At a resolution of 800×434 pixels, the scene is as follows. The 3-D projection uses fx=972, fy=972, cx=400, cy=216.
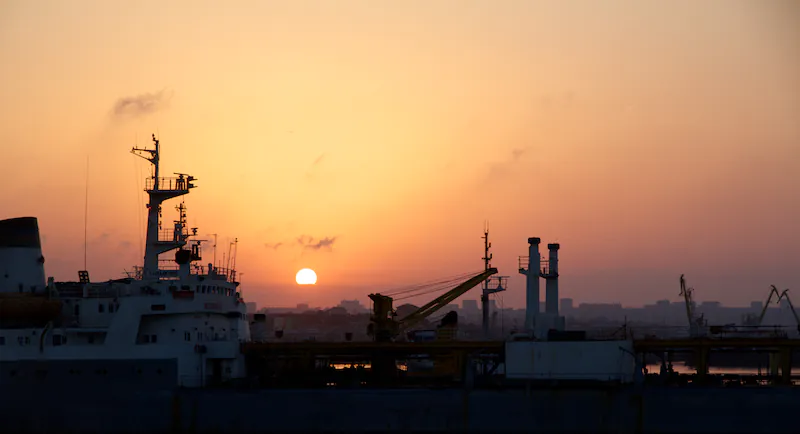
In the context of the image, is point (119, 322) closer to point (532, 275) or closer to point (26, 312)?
point (26, 312)

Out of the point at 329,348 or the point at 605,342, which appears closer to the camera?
the point at 605,342

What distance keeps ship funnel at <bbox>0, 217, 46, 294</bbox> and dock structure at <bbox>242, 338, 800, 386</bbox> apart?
32.3ft

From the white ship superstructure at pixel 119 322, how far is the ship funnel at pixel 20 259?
0.04 meters

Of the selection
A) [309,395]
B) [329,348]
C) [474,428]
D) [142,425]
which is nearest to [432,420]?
[474,428]

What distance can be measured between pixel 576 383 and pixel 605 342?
2418mm

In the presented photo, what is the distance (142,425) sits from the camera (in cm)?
3875

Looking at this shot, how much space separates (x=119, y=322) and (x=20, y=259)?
6253 millimetres

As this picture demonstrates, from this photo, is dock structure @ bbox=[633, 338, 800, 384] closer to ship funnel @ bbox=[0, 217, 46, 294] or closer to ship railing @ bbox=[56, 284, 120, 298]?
ship railing @ bbox=[56, 284, 120, 298]

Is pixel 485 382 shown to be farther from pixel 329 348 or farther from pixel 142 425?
pixel 142 425

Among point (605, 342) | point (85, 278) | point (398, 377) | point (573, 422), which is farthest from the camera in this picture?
point (398, 377)

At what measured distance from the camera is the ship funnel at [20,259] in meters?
43.1

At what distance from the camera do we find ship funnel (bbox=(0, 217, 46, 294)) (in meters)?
43.1

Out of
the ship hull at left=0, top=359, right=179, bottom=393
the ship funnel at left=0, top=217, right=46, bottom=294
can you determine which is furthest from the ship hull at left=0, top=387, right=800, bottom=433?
the ship funnel at left=0, top=217, right=46, bottom=294

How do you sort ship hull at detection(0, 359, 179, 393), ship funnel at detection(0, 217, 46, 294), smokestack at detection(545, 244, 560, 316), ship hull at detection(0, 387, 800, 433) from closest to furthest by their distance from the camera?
ship hull at detection(0, 387, 800, 433) < ship hull at detection(0, 359, 179, 393) < ship funnel at detection(0, 217, 46, 294) < smokestack at detection(545, 244, 560, 316)
